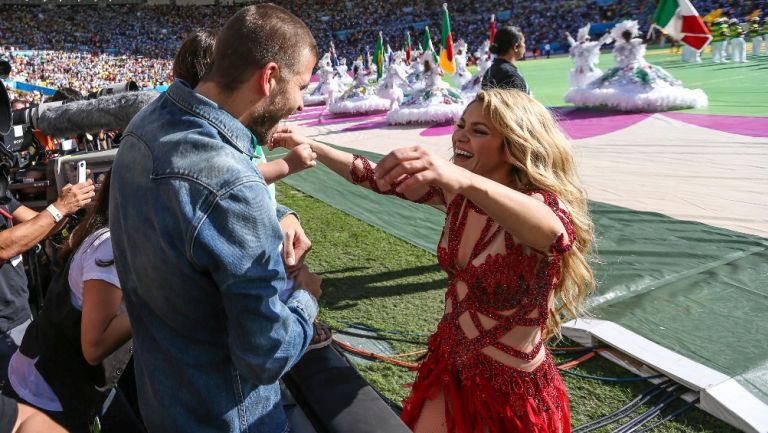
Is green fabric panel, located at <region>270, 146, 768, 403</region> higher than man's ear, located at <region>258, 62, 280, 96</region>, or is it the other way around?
man's ear, located at <region>258, 62, 280, 96</region>

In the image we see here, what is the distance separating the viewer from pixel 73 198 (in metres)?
2.60

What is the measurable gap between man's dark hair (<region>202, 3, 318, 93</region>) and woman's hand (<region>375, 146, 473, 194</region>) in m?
0.30

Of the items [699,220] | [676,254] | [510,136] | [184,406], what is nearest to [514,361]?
[510,136]

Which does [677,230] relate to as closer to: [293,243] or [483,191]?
[483,191]

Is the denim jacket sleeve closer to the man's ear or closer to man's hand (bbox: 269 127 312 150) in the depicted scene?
the man's ear

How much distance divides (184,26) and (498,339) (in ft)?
158

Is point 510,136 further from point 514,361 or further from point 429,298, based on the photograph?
point 429,298

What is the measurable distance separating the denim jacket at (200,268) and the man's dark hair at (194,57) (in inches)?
33.0

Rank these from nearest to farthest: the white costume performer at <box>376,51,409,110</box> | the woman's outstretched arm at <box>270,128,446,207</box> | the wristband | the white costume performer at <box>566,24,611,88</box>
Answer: the woman's outstretched arm at <box>270,128,446,207</box> < the wristband < the white costume performer at <box>566,24,611,88</box> < the white costume performer at <box>376,51,409,110</box>

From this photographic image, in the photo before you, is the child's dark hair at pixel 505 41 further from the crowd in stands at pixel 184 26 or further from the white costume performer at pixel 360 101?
the crowd in stands at pixel 184 26

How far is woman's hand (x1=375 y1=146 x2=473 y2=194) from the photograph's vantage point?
125cm

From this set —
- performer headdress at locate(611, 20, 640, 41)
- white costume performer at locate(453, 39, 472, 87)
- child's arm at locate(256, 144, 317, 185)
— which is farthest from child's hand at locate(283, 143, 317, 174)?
white costume performer at locate(453, 39, 472, 87)

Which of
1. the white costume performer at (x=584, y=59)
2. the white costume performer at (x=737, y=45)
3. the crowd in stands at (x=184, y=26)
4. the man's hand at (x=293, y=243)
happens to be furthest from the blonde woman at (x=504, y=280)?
the crowd in stands at (x=184, y=26)

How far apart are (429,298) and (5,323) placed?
103 inches
